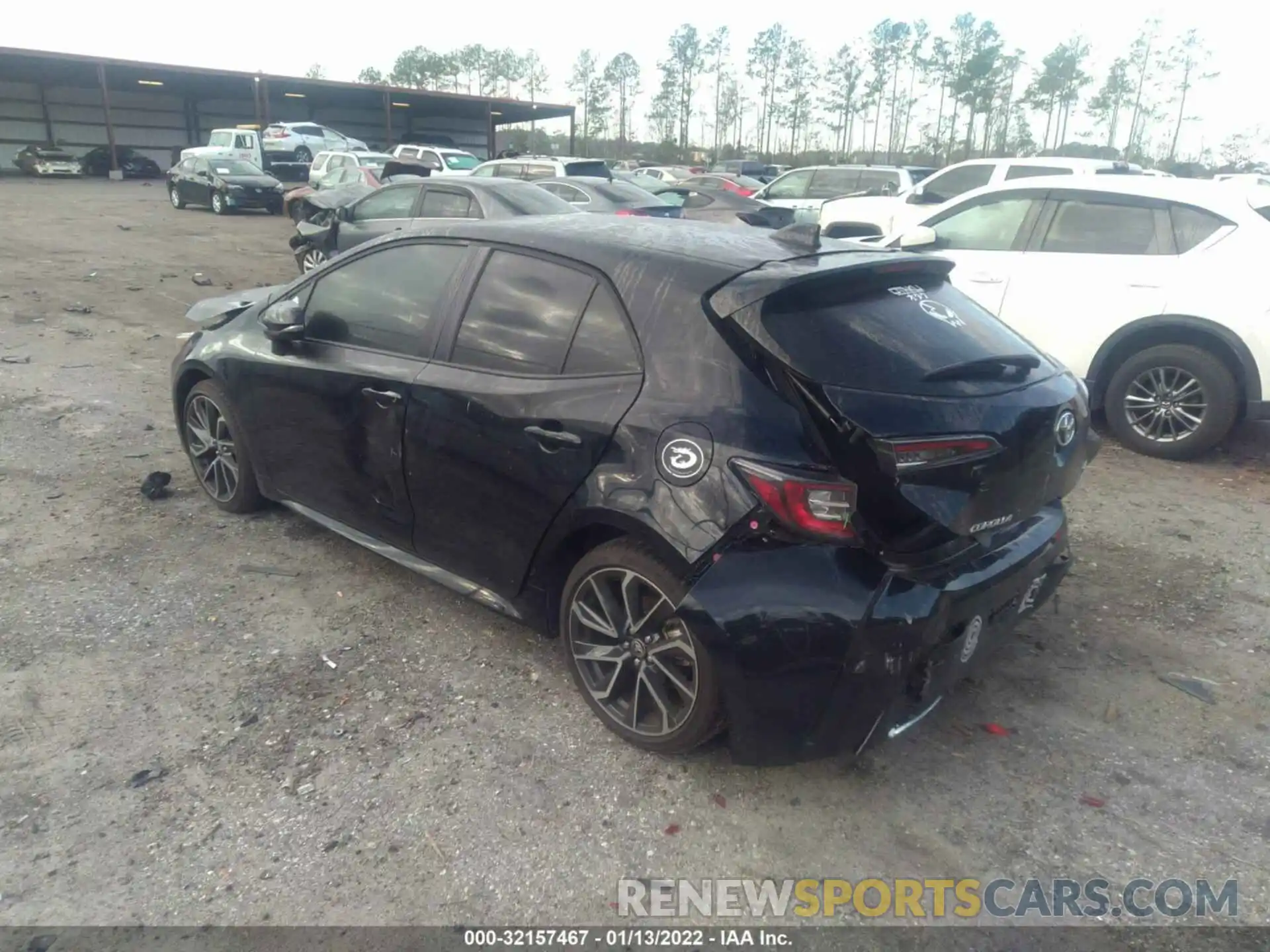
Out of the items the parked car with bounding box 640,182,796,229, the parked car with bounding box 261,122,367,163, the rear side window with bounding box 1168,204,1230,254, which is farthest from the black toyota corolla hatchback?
the parked car with bounding box 261,122,367,163


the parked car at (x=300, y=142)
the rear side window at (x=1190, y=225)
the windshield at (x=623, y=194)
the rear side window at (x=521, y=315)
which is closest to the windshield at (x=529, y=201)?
the windshield at (x=623, y=194)

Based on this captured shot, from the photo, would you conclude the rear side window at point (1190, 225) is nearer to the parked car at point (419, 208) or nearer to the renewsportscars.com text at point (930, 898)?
the renewsportscars.com text at point (930, 898)

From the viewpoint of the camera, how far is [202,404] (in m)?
4.89

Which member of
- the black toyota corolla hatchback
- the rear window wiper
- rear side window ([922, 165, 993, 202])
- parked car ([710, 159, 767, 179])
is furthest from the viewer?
parked car ([710, 159, 767, 179])

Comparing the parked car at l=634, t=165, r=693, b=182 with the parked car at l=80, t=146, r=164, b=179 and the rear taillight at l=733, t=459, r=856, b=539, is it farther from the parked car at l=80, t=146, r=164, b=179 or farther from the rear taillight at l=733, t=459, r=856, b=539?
the rear taillight at l=733, t=459, r=856, b=539

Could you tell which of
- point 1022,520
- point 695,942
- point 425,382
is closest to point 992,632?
point 1022,520

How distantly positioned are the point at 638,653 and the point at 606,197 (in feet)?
37.2

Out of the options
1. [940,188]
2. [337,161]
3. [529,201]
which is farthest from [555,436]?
[337,161]

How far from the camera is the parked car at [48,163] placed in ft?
119

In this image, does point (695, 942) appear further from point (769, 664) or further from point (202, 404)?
point (202, 404)

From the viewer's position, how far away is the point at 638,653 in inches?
120

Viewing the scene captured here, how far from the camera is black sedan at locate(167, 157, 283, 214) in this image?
78.4 ft

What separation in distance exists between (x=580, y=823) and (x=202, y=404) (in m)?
3.31

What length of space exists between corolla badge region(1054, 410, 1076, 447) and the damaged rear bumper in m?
0.58
